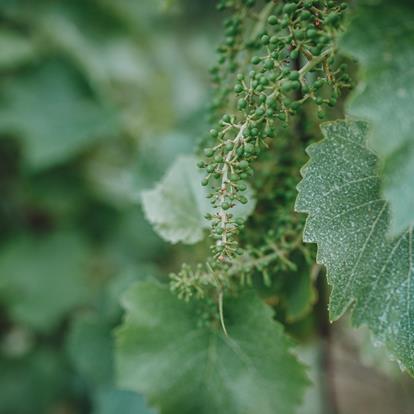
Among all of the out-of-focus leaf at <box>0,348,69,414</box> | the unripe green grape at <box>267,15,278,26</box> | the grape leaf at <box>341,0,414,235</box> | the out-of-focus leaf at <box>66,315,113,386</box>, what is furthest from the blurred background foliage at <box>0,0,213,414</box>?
the grape leaf at <box>341,0,414,235</box>

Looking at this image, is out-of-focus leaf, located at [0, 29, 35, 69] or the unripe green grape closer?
the unripe green grape

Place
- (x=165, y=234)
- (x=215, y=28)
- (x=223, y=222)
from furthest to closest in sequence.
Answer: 1. (x=215, y=28)
2. (x=165, y=234)
3. (x=223, y=222)

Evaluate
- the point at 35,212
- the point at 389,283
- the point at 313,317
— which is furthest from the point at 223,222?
the point at 35,212

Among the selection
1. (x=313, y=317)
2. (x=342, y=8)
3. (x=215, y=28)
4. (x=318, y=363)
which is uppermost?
(x=215, y=28)

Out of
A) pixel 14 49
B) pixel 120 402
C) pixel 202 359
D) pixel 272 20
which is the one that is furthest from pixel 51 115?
pixel 272 20

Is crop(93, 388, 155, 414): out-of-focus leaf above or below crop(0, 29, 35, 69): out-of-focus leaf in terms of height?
below

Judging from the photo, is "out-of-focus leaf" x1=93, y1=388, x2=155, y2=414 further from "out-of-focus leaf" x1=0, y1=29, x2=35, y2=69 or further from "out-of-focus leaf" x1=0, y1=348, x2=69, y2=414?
"out-of-focus leaf" x1=0, y1=29, x2=35, y2=69

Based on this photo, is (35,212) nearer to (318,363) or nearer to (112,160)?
(112,160)

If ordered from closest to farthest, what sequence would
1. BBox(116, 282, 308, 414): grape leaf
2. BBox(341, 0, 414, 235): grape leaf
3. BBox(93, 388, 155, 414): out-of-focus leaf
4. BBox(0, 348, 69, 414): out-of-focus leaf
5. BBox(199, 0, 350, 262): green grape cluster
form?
1. BBox(341, 0, 414, 235): grape leaf
2. BBox(199, 0, 350, 262): green grape cluster
3. BBox(116, 282, 308, 414): grape leaf
4. BBox(93, 388, 155, 414): out-of-focus leaf
5. BBox(0, 348, 69, 414): out-of-focus leaf
